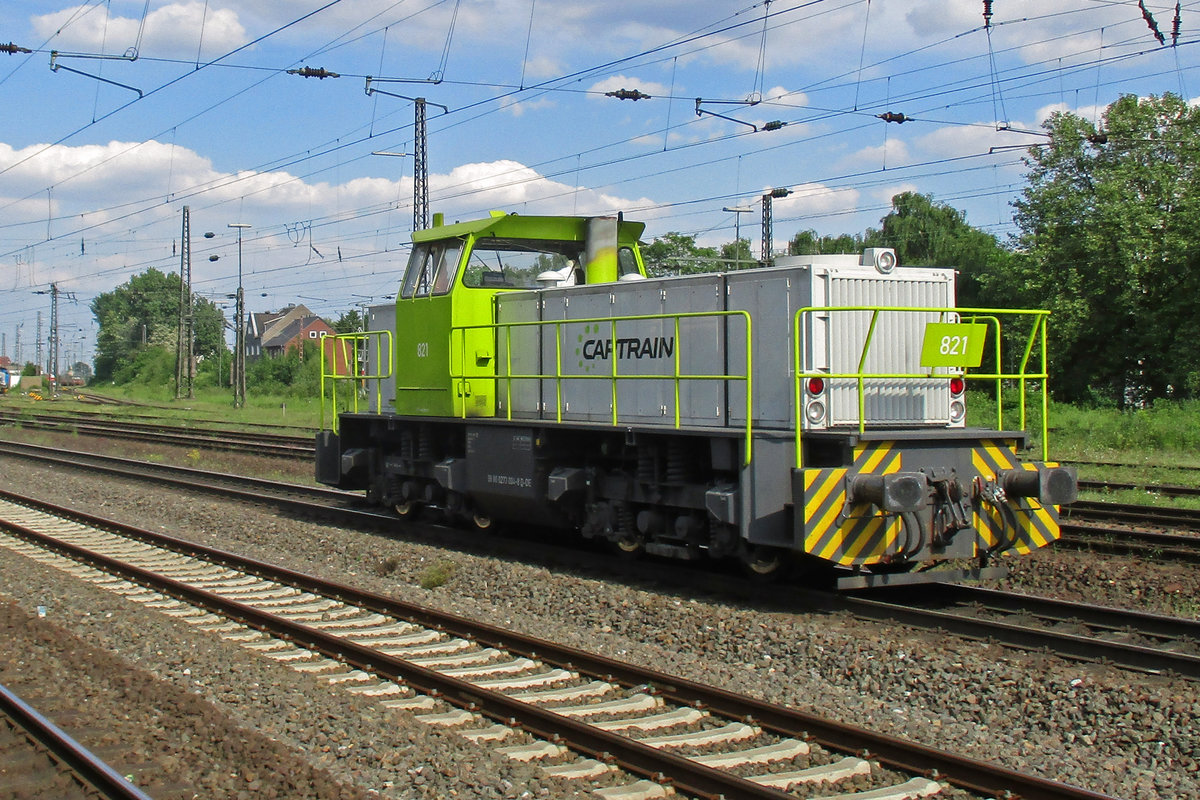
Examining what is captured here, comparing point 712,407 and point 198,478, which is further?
point 198,478

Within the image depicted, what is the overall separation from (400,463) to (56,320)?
6482 centimetres

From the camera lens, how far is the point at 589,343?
34.3 ft

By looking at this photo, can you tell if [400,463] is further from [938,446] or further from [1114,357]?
[1114,357]

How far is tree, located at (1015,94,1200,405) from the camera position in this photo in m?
29.3

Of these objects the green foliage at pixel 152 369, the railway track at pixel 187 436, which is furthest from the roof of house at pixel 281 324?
the railway track at pixel 187 436

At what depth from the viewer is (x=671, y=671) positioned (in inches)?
262

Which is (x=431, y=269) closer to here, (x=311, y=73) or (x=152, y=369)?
(x=311, y=73)

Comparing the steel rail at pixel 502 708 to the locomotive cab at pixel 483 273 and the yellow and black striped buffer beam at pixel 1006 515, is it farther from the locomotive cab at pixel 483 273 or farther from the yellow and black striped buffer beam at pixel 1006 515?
the yellow and black striped buffer beam at pixel 1006 515

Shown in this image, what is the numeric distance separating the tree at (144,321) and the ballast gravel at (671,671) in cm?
7853

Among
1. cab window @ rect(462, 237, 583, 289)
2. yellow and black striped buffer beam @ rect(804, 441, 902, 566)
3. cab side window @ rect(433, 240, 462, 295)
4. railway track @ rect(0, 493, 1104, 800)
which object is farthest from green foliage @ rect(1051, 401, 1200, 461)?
railway track @ rect(0, 493, 1104, 800)

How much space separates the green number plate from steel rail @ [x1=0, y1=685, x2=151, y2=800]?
6129 millimetres

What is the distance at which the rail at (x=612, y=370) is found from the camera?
27.1ft

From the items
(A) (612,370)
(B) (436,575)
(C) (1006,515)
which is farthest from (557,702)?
(A) (612,370)

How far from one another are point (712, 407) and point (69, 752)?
18.9ft
